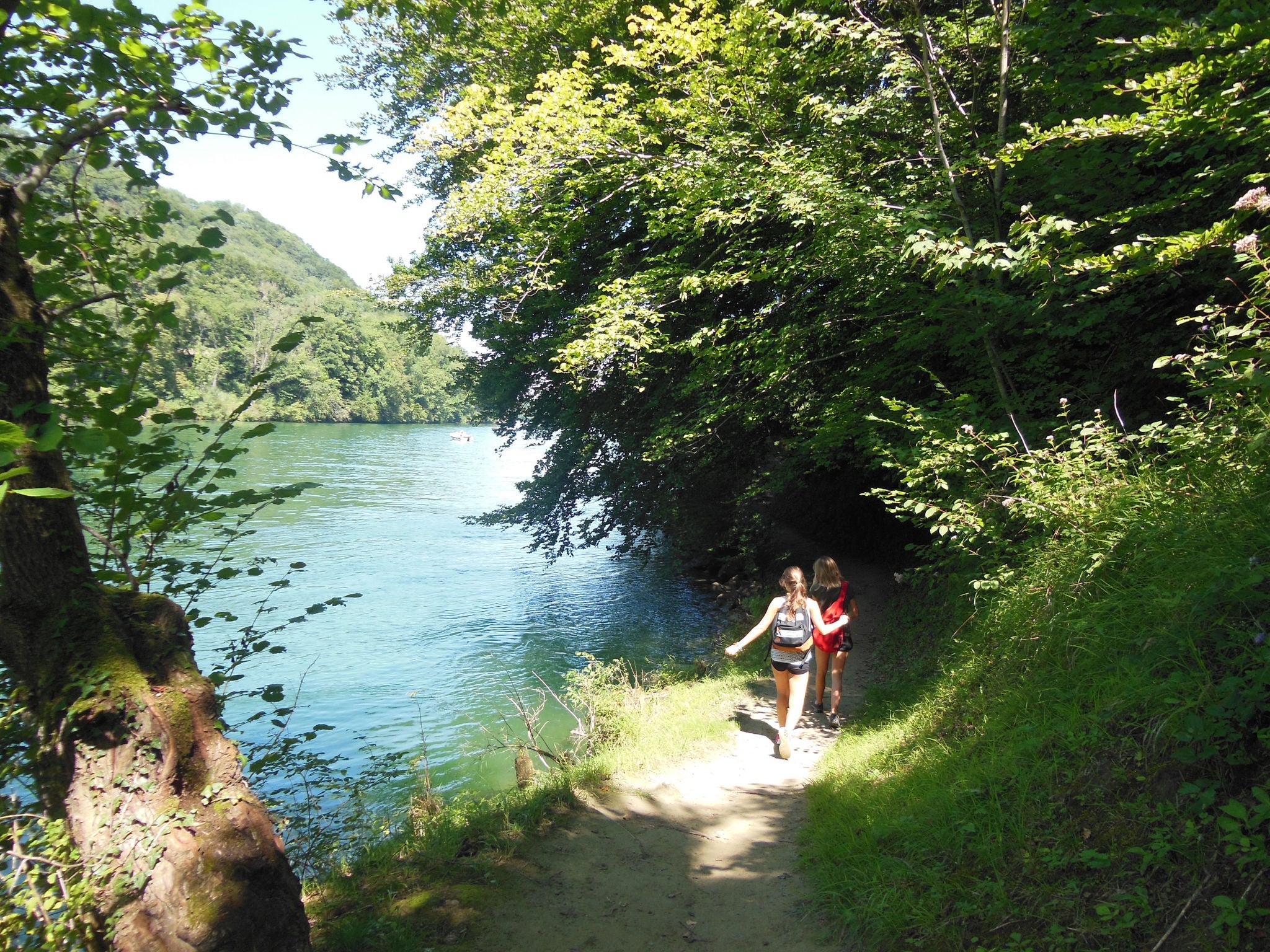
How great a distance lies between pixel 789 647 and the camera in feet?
19.8

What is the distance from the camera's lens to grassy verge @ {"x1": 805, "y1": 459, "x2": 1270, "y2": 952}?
101 inches

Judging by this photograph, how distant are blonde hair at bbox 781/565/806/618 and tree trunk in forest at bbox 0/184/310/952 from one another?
14.0ft

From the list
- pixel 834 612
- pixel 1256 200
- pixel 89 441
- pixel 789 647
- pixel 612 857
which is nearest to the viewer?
pixel 89 441

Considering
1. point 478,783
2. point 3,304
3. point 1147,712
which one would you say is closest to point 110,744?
point 3,304

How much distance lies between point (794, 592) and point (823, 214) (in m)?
3.57

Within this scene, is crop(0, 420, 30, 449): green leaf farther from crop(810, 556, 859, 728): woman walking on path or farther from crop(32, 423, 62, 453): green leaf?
crop(810, 556, 859, 728): woman walking on path

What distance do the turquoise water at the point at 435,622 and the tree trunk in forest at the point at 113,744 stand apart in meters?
5.43

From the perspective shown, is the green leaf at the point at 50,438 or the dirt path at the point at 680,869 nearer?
the green leaf at the point at 50,438

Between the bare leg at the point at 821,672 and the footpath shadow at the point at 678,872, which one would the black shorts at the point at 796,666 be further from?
the bare leg at the point at 821,672

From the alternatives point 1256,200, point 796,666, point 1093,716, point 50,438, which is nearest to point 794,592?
point 796,666

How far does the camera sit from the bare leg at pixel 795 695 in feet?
20.1

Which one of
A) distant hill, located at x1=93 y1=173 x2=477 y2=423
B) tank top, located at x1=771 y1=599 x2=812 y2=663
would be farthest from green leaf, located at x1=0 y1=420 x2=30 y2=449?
distant hill, located at x1=93 y1=173 x2=477 y2=423

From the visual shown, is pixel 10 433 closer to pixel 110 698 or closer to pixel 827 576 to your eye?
pixel 110 698

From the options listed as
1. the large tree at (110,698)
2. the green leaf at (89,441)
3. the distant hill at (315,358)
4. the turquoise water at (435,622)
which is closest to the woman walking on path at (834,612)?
the turquoise water at (435,622)
